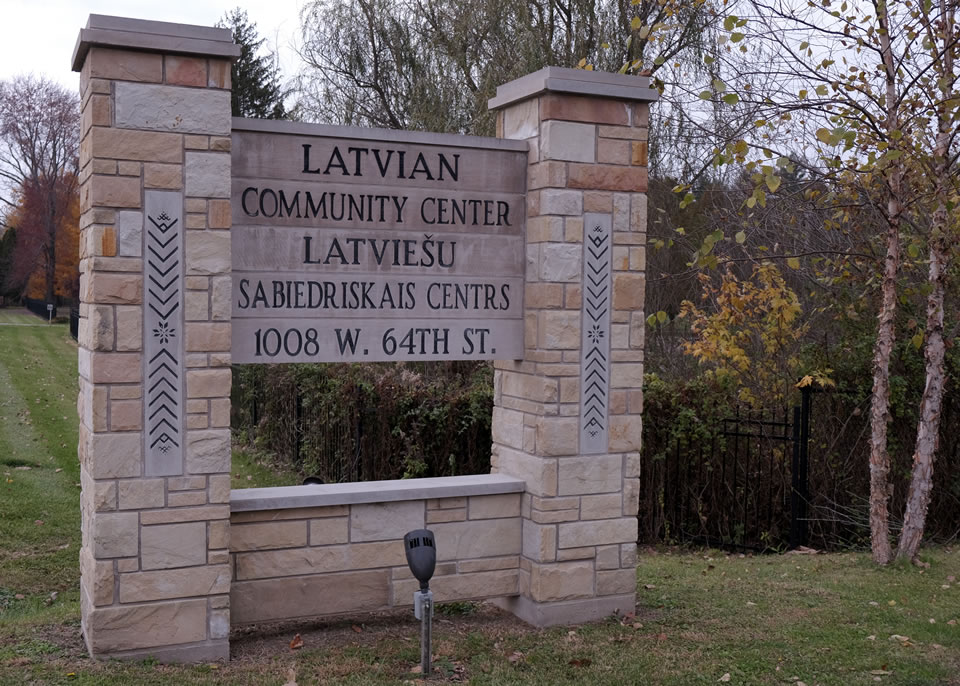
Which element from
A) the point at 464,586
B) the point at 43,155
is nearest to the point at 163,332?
the point at 464,586

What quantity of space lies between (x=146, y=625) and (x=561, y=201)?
10.4ft

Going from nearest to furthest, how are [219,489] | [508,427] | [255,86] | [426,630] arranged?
[426,630] < [219,489] < [508,427] < [255,86]

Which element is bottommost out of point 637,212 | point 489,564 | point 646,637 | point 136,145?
point 646,637

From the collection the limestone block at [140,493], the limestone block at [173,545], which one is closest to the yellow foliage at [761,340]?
the limestone block at [173,545]

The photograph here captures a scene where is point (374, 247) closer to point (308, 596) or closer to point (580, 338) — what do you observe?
point (580, 338)

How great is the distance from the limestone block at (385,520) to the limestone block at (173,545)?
85 centimetres

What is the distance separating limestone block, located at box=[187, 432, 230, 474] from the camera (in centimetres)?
507

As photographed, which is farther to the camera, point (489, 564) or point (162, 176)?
point (489, 564)

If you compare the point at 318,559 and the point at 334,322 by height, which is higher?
the point at 334,322

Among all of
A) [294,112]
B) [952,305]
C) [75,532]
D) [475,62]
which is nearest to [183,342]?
[75,532]

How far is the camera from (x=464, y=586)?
587 cm

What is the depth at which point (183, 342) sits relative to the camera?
16.4 ft

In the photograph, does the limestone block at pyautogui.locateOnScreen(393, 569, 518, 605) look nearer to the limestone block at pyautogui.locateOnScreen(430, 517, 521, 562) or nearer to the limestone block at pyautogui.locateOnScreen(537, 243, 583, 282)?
the limestone block at pyautogui.locateOnScreen(430, 517, 521, 562)

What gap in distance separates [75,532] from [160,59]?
16.8ft
